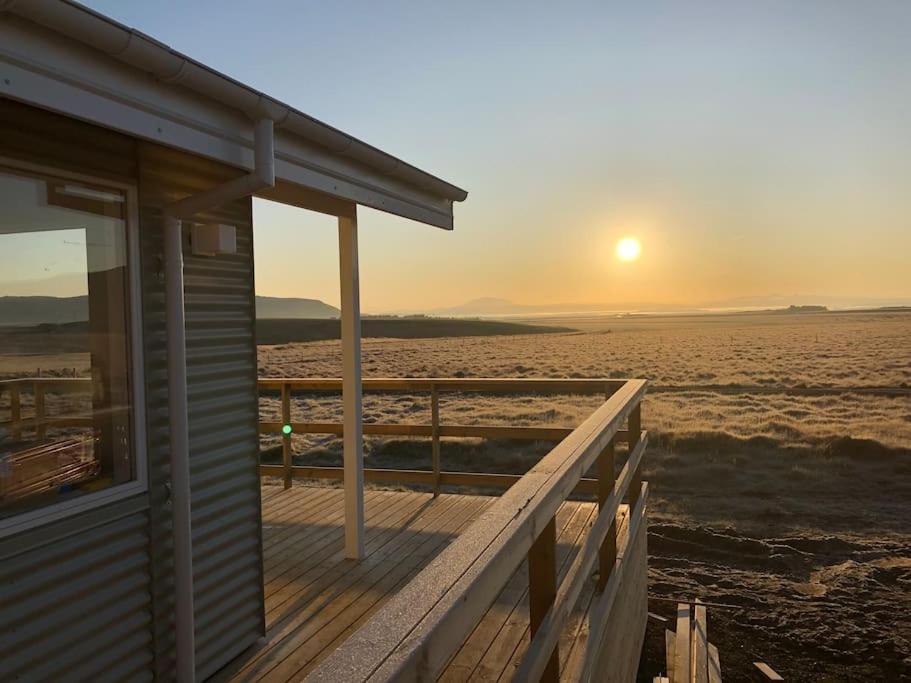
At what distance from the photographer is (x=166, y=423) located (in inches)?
119

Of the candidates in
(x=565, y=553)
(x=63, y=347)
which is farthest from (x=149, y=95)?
(x=565, y=553)

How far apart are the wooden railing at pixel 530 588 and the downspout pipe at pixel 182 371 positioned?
5.22ft

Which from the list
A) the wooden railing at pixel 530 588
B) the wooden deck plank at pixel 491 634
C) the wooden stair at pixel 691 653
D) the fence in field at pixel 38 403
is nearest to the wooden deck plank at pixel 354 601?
the wooden deck plank at pixel 491 634

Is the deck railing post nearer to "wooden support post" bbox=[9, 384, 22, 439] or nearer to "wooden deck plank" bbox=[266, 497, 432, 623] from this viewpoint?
"wooden deck plank" bbox=[266, 497, 432, 623]

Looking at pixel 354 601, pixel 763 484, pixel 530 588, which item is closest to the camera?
pixel 530 588

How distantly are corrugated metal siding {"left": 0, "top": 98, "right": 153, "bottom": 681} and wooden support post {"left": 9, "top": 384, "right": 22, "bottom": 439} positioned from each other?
342 millimetres

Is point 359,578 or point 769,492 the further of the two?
point 769,492

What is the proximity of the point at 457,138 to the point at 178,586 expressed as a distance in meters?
14.2

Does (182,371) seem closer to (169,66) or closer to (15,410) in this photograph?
(15,410)

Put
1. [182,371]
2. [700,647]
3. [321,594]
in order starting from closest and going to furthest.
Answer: [182,371] < [321,594] < [700,647]

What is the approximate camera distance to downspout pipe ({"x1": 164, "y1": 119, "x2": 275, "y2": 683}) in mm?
2844

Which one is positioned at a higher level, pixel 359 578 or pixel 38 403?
pixel 38 403

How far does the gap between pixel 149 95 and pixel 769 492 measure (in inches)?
415

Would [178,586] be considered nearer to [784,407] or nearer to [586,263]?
[784,407]
